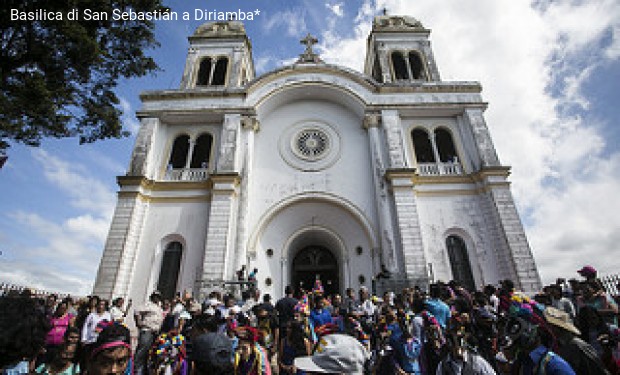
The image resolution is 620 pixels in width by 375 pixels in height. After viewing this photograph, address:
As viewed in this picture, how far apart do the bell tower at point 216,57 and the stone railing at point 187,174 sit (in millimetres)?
5914

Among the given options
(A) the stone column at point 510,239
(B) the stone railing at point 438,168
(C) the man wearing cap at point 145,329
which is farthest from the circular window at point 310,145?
(C) the man wearing cap at point 145,329

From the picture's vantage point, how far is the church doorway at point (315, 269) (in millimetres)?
13883

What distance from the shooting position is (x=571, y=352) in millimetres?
2490

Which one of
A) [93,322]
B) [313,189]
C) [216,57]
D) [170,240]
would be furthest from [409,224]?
[216,57]

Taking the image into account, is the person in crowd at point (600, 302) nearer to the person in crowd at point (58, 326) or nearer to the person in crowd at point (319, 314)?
the person in crowd at point (319, 314)

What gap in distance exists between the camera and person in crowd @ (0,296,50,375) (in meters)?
1.98

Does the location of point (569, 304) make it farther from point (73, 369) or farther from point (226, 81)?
point (226, 81)

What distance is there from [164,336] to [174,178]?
36.3ft

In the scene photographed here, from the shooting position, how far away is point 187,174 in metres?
13.8

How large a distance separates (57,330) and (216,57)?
1729cm

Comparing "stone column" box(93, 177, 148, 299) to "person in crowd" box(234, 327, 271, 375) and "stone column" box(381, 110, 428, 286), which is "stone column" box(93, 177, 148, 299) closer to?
"person in crowd" box(234, 327, 271, 375)

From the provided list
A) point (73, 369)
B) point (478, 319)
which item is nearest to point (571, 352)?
point (478, 319)

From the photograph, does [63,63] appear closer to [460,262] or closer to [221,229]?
[221,229]

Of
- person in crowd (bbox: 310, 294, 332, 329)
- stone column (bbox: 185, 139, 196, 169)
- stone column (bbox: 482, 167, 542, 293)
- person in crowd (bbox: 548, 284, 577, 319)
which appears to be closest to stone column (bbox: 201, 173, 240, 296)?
stone column (bbox: 185, 139, 196, 169)
